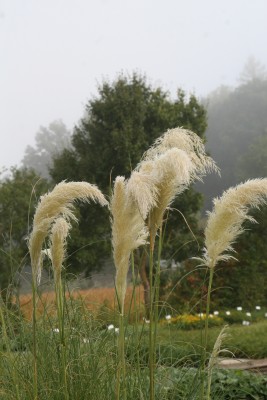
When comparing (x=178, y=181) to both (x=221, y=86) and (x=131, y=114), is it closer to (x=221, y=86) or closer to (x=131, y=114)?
(x=131, y=114)

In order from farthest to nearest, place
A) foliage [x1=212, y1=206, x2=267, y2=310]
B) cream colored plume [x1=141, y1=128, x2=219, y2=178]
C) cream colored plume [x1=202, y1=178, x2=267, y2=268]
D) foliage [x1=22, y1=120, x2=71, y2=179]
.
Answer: foliage [x1=22, y1=120, x2=71, y2=179] → foliage [x1=212, y1=206, x2=267, y2=310] → cream colored plume [x1=141, y1=128, x2=219, y2=178] → cream colored plume [x1=202, y1=178, x2=267, y2=268]

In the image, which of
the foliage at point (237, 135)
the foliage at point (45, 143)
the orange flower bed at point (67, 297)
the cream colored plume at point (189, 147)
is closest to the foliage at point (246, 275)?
the orange flower bed at point (67, 297)

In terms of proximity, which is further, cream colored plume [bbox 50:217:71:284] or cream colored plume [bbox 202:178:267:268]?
cream colored plume [bbox 50:217:71:284]

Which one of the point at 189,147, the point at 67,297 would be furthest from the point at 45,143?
the point at 189,147

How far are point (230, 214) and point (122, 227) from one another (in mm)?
516

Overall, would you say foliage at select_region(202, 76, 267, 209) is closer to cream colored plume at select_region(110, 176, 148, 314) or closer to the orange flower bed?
the orange flower bed

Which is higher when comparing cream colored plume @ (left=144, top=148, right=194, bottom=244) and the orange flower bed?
cream colored plume @ (left=144, top=148, right=194, bottom=244)

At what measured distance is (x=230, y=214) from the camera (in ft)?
9.45

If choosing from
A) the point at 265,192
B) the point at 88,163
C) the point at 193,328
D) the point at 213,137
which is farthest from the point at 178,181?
the point at 213,137

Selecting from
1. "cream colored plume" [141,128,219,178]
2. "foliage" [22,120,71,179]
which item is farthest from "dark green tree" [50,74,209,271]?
"foliage" [22,120,71,179]

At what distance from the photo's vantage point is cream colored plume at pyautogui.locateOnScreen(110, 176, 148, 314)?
262 centimetres

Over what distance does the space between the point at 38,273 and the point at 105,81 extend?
17.4m

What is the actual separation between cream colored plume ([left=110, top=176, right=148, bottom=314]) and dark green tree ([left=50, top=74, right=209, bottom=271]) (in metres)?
15.5

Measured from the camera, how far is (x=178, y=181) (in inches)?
101
